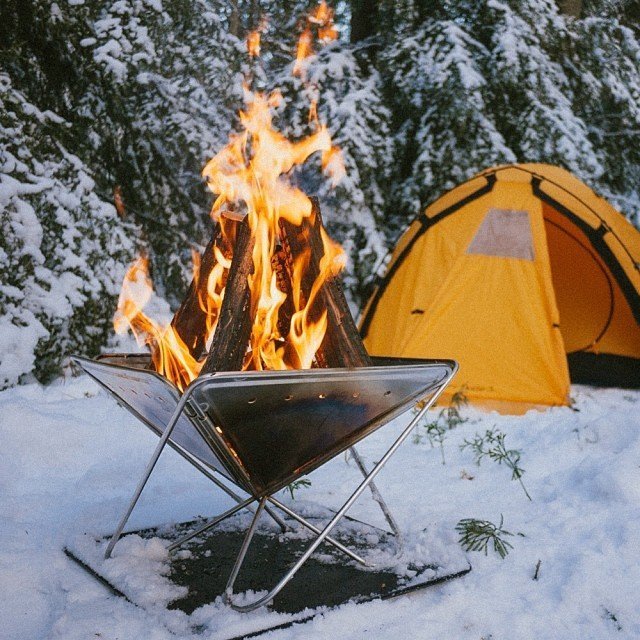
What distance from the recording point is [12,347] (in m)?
4.53

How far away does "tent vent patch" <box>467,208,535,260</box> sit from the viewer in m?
5.23

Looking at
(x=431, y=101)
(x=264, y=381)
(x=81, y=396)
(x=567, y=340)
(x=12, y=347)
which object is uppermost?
(x=431, y=101)

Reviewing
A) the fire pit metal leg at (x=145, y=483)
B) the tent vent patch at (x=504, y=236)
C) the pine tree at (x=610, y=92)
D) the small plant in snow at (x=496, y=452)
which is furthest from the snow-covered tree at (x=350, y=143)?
the fire pit metal leg at (x=145, y=483)

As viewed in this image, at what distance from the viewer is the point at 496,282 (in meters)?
5.21

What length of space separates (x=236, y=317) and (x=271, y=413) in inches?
16.9

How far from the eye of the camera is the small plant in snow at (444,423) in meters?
3.86

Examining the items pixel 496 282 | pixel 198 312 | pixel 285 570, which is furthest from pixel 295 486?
pixel 496 282

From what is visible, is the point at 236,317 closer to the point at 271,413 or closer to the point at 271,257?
the point at 271,257

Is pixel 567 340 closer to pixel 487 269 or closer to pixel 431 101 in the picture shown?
pixel 487 269

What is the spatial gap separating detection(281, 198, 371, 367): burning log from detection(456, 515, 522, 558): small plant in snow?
76cm

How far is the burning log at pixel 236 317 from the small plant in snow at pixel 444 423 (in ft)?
5.88

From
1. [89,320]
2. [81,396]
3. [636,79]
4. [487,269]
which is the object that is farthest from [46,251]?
[636,79]

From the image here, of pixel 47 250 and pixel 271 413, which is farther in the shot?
pixel 47 250

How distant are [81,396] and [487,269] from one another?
327cm
